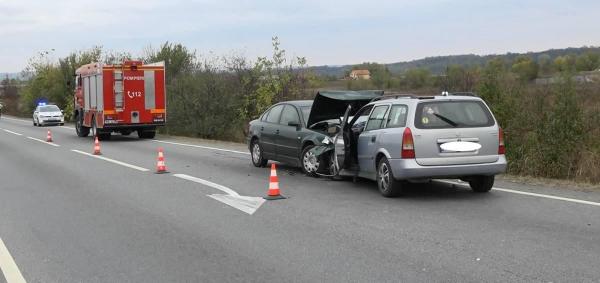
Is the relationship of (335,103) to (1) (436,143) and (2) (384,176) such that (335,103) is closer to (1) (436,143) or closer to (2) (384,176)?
(2) (384,176)

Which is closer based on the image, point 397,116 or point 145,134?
point 397,116

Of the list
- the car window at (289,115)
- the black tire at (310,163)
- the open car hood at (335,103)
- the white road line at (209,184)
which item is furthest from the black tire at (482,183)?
the car window at (289,115)

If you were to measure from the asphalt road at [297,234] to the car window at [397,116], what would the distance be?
1096mm

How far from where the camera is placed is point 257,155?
46.9ft

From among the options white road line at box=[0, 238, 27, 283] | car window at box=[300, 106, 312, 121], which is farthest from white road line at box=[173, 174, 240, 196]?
white road line at box=[0, 238, 27, 283]

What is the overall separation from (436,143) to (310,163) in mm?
3541

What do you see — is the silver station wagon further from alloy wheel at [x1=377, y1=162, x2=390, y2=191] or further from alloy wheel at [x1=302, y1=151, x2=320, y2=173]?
alloy wheel at [x1=302, y1=151, x2=320, y2=173]

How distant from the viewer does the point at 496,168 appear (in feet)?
30.1

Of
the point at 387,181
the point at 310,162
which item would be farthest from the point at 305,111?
the point at 387,181

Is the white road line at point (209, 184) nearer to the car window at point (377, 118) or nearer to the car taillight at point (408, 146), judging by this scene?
the car window at point (377, 118)

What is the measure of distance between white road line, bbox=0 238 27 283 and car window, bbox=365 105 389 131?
5.59 m

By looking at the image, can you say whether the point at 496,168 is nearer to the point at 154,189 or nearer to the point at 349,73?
the point at 154,189

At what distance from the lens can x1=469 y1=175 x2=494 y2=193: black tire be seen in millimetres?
9680

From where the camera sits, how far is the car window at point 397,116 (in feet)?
30.7
